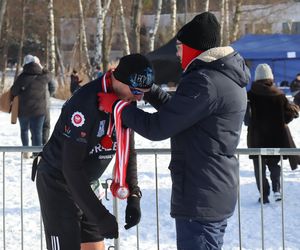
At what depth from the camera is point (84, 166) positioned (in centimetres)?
410

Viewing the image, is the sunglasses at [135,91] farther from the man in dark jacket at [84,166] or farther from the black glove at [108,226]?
the black glove at [108,226]

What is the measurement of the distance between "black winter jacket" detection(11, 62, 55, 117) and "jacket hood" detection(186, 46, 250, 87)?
7.96 m

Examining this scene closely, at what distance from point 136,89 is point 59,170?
614 millimetres

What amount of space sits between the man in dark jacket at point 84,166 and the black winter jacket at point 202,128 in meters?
0.24

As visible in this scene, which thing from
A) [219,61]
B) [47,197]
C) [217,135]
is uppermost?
[219,61]

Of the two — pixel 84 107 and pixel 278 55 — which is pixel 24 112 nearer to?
pixel 84 107

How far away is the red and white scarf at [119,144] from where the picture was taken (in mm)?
3925

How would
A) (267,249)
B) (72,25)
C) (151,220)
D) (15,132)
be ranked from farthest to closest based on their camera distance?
(72,25) → (15,132) → (151,220) → (267,249)

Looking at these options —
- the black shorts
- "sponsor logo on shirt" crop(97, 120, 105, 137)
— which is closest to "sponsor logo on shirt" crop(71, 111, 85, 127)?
"sponsor logo on shirt" crop(97, 120, 105, 137)

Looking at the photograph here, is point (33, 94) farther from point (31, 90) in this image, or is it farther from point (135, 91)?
point (135, 91)

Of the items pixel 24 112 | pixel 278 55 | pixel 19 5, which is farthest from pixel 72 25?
pixel 24 112

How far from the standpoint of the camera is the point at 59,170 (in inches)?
165

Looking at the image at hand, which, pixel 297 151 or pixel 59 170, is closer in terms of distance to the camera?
pixel 59 170

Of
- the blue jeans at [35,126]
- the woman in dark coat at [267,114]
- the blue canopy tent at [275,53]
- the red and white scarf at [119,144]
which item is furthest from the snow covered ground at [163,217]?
the blue canopy tent at [275,53]
